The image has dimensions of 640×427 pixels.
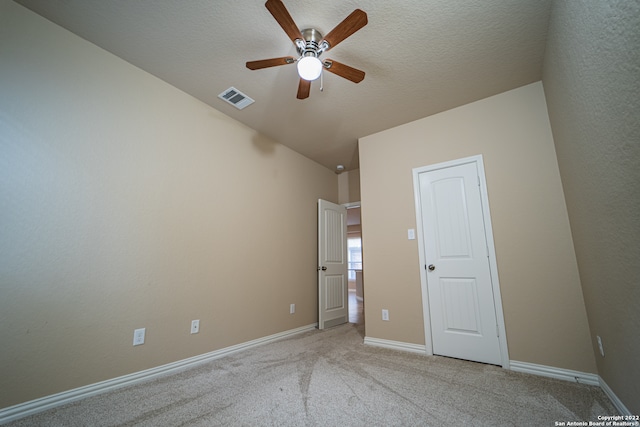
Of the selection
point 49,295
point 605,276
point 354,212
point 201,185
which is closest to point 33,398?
point 49,295

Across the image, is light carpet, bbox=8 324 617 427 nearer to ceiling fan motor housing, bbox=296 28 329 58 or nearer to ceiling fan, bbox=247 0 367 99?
ceiling fan, bbox=247 0 367 99

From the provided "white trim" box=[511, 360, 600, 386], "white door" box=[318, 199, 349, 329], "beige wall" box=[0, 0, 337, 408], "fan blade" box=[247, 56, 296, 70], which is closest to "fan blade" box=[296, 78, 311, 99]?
"fan blade" box=[247, 56, 296, 70]

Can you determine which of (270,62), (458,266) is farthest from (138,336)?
(458,266)

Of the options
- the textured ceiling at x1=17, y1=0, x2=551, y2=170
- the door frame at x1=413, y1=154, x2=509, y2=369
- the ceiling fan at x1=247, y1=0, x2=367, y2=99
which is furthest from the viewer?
the door frame at x1=413, y1=154, x2=509, y2=369

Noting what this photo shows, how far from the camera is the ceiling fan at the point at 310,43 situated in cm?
154

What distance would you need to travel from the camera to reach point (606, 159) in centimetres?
132

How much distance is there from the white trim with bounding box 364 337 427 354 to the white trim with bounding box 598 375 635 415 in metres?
1.28

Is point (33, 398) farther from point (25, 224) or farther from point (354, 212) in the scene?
point (354, 212)

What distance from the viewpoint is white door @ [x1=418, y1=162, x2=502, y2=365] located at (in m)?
2.48

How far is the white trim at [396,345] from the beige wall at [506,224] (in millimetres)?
48

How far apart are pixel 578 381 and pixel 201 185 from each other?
12.2 feet

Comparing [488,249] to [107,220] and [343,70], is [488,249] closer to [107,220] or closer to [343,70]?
[343,70]

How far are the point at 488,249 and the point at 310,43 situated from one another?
2471 mm

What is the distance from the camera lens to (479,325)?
98.0 inches
